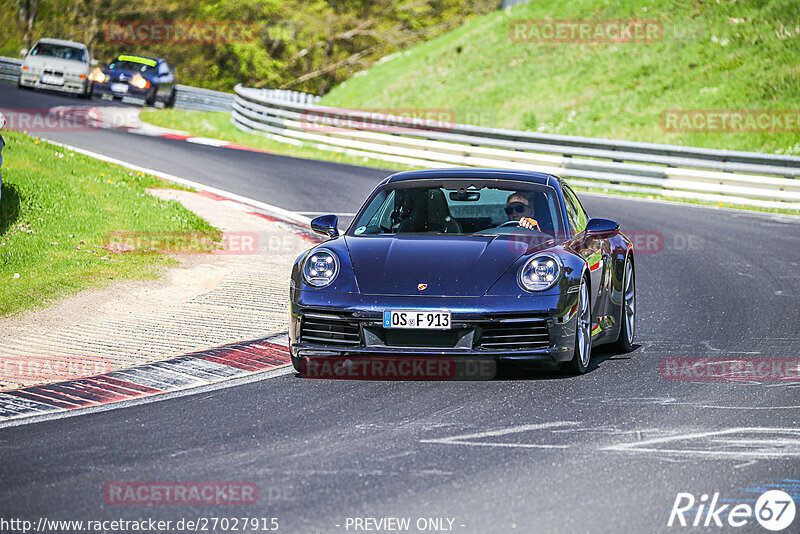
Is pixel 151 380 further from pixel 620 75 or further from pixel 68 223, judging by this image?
pixel 620 75

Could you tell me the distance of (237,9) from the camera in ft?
214

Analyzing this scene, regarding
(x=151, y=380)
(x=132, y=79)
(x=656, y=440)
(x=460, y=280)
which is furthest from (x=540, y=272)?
(x=132, y=79)

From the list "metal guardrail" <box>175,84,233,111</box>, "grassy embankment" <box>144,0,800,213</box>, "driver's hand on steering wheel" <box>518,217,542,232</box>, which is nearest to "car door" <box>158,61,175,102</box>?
"metal guardrail" <box>175,84,233,111</box>

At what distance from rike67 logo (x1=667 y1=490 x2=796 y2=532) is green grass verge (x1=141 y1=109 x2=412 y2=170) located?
19545 millimetres

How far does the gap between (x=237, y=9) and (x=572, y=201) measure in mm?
58554

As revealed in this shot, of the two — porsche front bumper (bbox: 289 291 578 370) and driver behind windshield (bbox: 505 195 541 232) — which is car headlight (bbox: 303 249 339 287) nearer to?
porsche front bumper (bbox: 289 291 578 370)

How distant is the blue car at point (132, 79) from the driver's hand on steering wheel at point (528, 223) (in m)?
29.0

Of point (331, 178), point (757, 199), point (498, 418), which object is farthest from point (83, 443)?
point (757, 199)

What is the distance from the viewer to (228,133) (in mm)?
30078

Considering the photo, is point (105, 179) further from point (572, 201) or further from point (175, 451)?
point (175, 451)

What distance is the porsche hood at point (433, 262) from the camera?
7.40 m

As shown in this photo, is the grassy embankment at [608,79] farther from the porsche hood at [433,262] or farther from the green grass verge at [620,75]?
the porsche hood at [433,262]

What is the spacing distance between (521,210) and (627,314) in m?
1.25

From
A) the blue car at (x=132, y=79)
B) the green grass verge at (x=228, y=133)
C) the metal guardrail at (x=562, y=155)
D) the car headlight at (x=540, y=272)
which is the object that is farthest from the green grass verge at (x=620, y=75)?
the car headlight at (x=540, y=272)
